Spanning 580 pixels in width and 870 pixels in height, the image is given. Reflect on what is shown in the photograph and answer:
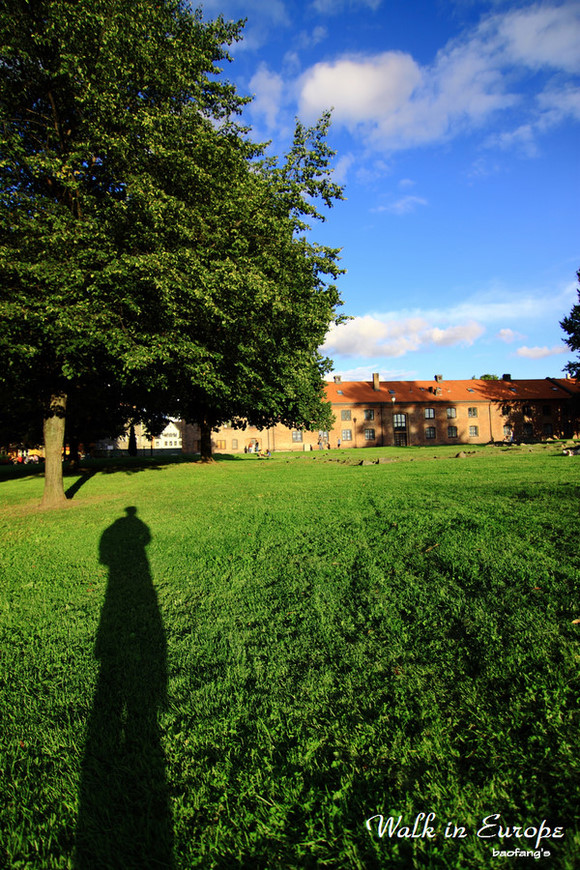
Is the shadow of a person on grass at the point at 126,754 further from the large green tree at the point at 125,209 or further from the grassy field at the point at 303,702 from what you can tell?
the large green tree at the point at 125,209

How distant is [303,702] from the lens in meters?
3.06

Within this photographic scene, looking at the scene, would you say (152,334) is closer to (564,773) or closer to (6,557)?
(6,557)

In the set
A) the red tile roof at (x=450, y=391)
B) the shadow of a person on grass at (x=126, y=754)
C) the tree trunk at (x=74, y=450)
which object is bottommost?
the shadow of a person on grass at (x=126, y=754)

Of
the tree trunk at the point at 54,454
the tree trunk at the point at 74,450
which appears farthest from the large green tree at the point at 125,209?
the tree trunk at the point at 74,450

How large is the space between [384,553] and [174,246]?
32.2ft

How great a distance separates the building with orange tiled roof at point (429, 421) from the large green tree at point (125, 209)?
46347 mm

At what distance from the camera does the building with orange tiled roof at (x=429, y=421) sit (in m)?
59.7

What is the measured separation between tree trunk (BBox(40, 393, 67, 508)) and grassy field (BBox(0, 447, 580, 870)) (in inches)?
278

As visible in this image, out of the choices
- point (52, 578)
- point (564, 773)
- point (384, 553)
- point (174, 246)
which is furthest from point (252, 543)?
point (174, 246)

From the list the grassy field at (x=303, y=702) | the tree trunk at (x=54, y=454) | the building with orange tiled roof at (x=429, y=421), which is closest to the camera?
the grassy field at (x=303, y=702)

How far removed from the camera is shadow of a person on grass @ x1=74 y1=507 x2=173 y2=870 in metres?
2.09

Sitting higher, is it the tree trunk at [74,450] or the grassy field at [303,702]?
the tree trunk at [74,450]

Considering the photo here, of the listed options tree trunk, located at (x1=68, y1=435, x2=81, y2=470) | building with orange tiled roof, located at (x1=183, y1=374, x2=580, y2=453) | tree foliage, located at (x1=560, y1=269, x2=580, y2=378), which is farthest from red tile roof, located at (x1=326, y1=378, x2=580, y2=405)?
tree trunk, located at (x1=68, y1=435, x2=81, y2=470)

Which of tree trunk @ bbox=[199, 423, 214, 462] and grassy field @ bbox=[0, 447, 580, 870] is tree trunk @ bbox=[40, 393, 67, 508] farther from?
tree trunk @ bbox=[199, 423, 214, 462]
